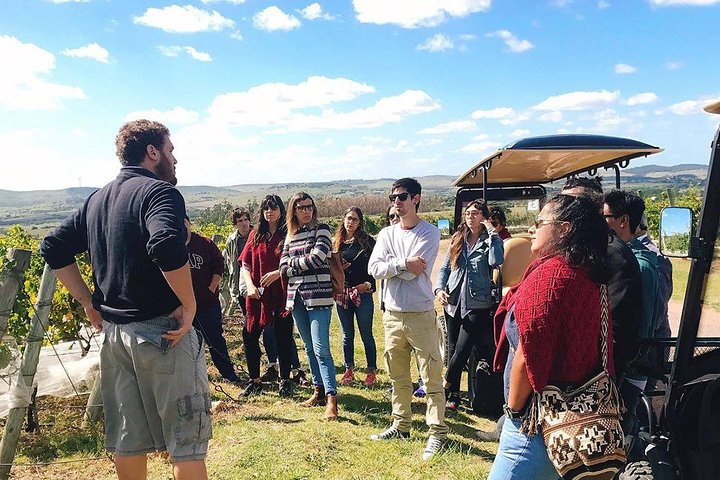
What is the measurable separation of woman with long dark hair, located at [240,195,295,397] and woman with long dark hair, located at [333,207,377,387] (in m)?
0.73

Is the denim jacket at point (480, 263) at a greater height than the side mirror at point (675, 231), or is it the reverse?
the side mirror at point (675, 231)

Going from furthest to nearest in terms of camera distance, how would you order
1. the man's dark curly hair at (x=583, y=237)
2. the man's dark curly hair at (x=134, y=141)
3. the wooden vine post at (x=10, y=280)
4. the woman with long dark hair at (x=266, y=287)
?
1. the woman with long dark hair at (x=266, y=287)
2. the wooden vine post at (x=10, y=280)
3. the man's dark curly hair at (x=134, y=141)
4. the man's dark curly hair at (x=583, y=237)

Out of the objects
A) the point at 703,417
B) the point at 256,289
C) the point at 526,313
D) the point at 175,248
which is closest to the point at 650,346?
the point at 703,417

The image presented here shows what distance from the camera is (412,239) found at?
4.08 meters

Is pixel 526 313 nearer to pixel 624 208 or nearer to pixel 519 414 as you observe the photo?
pixel 519 414

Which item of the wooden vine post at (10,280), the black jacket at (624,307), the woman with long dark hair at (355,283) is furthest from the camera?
the woman with long dark hair at (355,283)

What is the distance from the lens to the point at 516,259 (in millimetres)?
4484

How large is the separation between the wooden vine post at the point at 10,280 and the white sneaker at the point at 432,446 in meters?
2.98

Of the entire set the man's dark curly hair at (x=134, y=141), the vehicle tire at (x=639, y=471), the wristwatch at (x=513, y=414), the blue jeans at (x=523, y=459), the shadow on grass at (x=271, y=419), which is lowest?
the shadow on grass at (x=271, y=419)

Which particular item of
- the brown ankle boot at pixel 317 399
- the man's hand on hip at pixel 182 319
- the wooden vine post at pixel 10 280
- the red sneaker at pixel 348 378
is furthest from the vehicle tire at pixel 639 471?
the red sneaker at pixel 348 378

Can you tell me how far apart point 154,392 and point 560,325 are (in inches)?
72.2

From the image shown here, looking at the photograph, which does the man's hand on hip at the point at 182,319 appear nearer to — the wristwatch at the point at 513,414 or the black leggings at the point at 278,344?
the wristwatch at the point at 513,414

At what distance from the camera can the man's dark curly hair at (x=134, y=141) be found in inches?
106

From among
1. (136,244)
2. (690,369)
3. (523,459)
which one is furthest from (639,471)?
(136,244)
